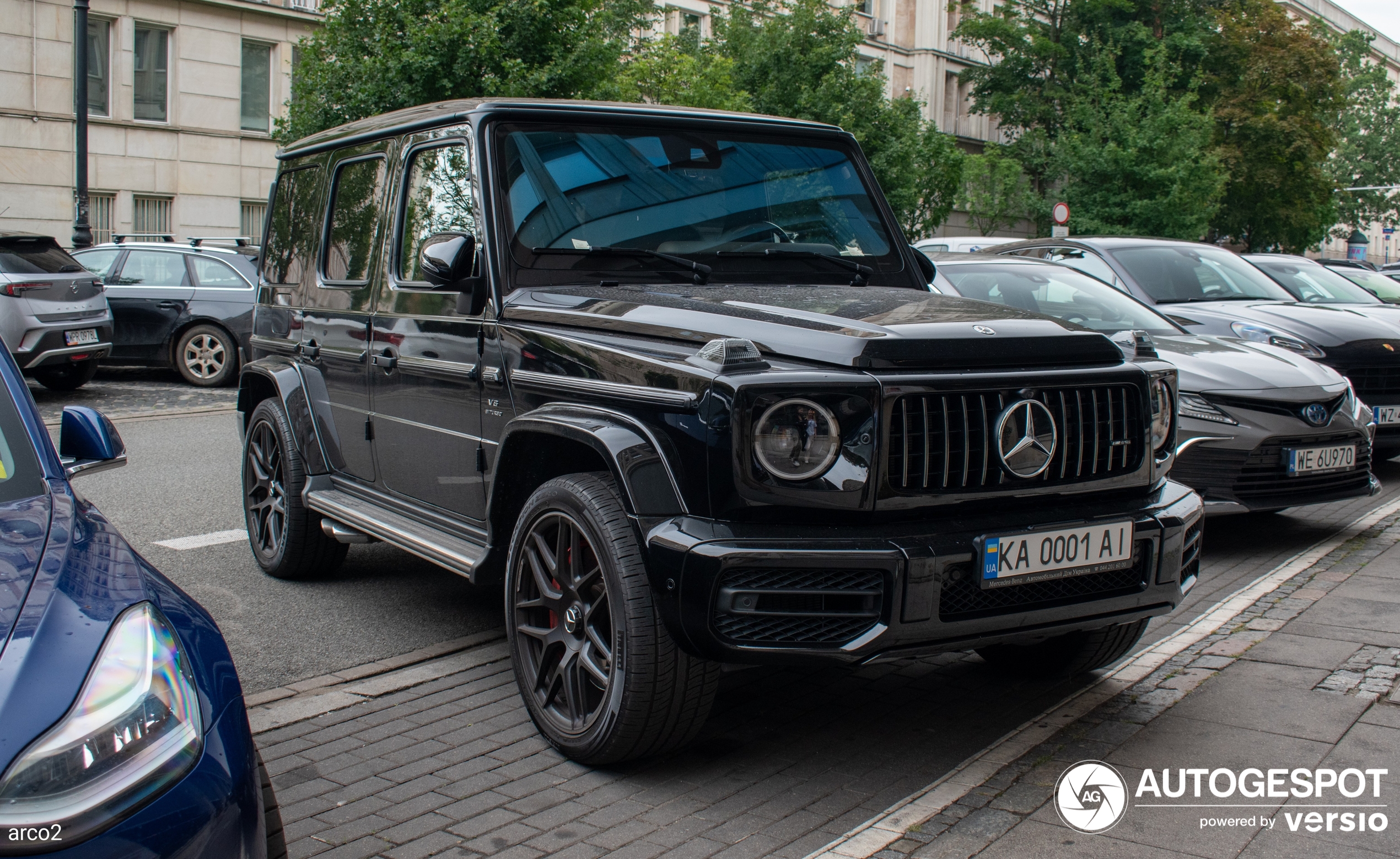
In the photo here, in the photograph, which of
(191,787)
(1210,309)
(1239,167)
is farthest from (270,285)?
(1239,167)

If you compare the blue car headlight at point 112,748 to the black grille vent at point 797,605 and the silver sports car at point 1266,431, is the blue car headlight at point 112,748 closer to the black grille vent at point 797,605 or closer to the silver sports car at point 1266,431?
the black grille vent at point 797,605

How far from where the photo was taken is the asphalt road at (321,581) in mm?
5223

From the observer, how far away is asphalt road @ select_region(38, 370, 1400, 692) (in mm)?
5223

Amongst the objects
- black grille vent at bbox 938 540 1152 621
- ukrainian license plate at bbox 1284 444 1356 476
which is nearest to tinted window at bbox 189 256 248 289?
ukrainian license plate at bbox 1284 444 1356 476

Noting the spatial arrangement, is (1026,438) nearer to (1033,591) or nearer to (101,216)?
(1033,591)

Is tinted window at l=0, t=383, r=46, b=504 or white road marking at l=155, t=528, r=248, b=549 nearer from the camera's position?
tinted window at l=0, t=383, r=46, b=504

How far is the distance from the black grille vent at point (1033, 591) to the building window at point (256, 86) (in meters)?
29.6

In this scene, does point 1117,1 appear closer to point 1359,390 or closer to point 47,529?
point 1359,390

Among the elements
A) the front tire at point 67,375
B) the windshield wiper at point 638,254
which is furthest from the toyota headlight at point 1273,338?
the front tire at point 67,375

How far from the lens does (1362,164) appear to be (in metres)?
71.6

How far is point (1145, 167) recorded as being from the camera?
34781mm

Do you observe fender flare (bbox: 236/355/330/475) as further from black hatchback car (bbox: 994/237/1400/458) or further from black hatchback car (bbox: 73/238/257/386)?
black hatchback car (bbox: 73/238/257/386)

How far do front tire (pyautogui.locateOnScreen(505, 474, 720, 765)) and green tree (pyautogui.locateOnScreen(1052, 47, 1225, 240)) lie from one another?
32.2m

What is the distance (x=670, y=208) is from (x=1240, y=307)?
645 centimetres
